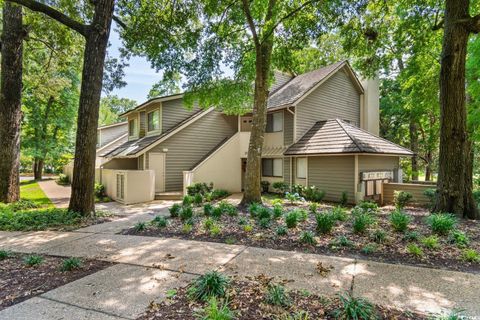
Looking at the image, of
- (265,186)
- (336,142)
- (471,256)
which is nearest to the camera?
(471,256)

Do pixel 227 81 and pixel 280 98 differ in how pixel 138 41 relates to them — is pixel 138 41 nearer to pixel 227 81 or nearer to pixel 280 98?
pixel 227 81

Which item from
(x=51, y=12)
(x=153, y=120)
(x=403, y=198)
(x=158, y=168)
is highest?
(x=51, y=12)

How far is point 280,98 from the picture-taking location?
16156mm

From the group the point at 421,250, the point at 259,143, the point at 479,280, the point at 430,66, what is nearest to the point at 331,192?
the point at 259,143

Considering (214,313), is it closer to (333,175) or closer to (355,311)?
(355,311)

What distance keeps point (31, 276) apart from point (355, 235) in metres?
5.74

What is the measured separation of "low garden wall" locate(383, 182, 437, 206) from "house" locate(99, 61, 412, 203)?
471mm

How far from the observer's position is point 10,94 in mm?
10078

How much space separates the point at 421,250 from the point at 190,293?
13.1ft

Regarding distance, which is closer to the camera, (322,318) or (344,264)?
(322,318)

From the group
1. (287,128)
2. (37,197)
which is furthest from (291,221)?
(37,197)

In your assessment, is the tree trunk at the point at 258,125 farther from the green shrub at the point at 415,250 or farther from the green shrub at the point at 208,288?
the green shrub at the point at 208,288

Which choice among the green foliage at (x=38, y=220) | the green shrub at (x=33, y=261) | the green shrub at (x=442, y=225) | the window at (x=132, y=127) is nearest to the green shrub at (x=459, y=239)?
the green shrub at (x=442, y=225)

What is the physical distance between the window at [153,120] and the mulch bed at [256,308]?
14.0 metres
